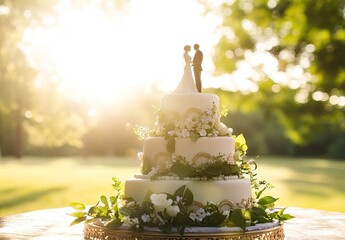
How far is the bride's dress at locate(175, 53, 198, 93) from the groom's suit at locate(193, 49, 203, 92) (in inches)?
3.9

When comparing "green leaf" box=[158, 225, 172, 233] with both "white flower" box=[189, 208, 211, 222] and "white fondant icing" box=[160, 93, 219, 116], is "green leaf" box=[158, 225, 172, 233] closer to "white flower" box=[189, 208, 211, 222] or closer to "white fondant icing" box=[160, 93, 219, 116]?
"white flower" box=[189, 208, 211, 222]

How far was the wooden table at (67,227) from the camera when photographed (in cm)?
950

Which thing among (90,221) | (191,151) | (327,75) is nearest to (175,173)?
(191,151)

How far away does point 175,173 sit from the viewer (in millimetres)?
9125

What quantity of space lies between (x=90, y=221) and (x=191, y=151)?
1981mm

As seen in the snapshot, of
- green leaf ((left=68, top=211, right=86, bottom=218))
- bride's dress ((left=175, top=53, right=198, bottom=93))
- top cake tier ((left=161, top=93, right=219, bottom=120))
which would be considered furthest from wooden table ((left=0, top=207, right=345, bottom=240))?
bride's dress ((left=175, top=53, right=198, bottom=93))

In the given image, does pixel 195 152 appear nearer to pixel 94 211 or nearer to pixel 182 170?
pixel 182 170

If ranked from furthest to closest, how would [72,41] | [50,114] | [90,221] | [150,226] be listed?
1. [50,114]
2. [72,41]
3. [90,221]
4. [150,226]

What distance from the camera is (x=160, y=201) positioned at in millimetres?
8633

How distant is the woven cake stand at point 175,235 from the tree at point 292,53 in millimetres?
19733

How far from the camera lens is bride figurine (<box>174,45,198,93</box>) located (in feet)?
32.1

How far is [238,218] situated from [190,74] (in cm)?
259

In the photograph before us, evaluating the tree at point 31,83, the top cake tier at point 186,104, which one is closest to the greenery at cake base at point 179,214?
the top cake tier at point 186,104

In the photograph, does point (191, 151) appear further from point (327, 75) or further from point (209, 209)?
point (327, 75)
